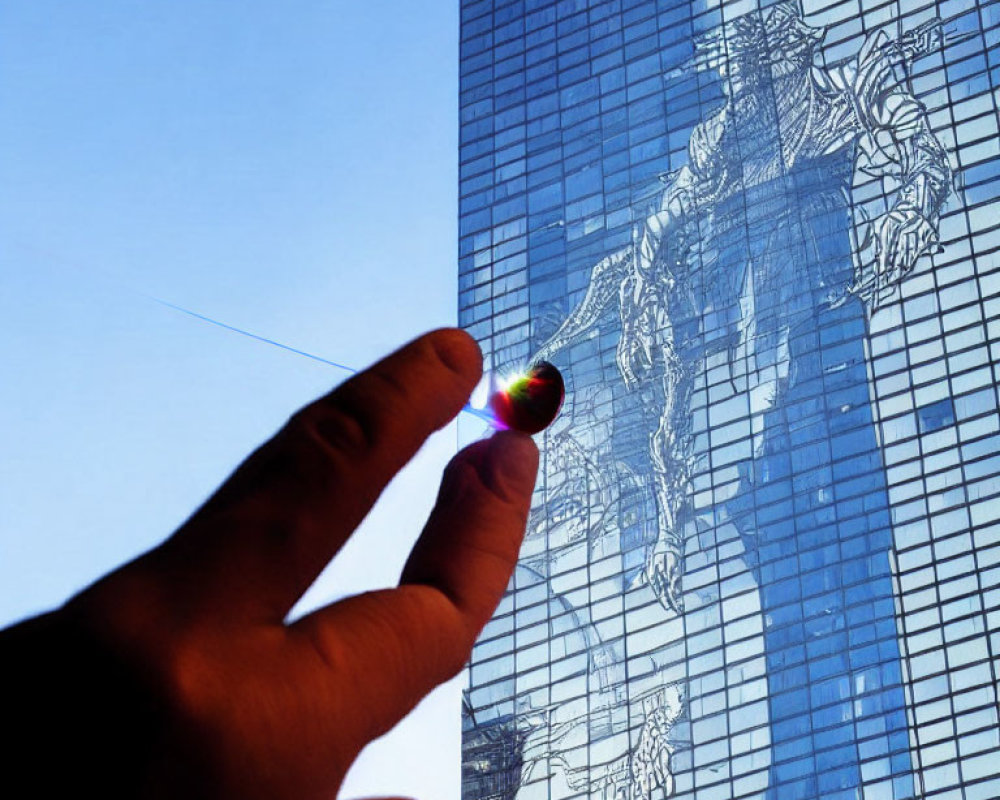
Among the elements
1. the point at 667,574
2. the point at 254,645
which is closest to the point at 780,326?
the point at 667,574

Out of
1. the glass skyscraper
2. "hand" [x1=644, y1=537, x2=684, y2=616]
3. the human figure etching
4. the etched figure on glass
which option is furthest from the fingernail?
the human figure etching

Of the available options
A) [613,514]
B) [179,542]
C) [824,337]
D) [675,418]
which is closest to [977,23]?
[824,337]

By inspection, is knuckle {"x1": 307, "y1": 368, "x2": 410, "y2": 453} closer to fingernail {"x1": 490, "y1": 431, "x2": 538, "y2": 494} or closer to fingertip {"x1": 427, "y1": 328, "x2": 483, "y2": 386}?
fingertip {"x1": 427, "y1": 328, "x2": 483, "y2": 386}

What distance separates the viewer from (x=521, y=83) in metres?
75.8

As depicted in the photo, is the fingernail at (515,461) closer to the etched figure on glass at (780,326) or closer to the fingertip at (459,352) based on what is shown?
the fingertip at (459,352)

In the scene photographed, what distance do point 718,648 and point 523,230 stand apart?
21.2m

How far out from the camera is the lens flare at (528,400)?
3.09 meters

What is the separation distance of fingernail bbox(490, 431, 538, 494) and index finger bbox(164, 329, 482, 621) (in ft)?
0.58

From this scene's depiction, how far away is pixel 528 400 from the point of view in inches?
124

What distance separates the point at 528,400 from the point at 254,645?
0.78m

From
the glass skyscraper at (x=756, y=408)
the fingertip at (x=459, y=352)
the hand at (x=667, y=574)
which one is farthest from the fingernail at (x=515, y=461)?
the hand at (x=667, y=574)

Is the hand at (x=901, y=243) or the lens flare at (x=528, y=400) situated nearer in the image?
the lens flare at (x=528, y=400)

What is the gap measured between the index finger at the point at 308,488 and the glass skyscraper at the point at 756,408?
49357mm

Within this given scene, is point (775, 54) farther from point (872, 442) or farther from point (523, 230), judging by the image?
point (872, 442)
